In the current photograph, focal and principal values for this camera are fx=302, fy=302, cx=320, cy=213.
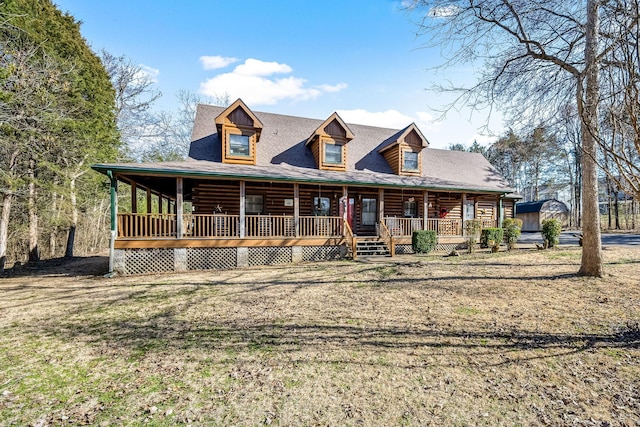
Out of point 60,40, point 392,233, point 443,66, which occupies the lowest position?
point 392,233

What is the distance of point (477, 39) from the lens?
975 centimetres

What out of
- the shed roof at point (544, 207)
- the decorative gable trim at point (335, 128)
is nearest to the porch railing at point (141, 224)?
the decorative gable trim at point (335, 128)

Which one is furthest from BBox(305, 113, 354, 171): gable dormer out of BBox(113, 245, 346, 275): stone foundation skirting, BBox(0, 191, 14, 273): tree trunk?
BBox(0, 191, 14, 273): tree trunk

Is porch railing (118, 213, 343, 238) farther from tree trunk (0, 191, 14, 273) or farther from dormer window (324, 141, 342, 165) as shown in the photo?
tree trunk (0, 191, 14, 273)

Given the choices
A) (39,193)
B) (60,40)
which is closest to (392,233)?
(39,193)

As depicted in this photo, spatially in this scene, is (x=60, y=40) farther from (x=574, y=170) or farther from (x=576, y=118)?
(x=574, y=170)

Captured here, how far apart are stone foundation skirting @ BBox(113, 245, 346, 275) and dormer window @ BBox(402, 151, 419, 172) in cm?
693

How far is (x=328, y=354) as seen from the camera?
14.7 feet

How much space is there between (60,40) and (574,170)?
51.0 meters

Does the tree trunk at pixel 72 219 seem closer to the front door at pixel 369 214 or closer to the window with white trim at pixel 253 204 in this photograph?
the window with white trim at pixel 253 204

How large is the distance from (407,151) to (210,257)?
39.9ft

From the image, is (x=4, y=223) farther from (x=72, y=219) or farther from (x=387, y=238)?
(x=387, y=238)

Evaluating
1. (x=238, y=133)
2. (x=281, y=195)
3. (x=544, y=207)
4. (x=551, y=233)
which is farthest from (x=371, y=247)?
(x=544, y=207)

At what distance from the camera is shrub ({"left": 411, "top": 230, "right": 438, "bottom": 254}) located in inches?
572
